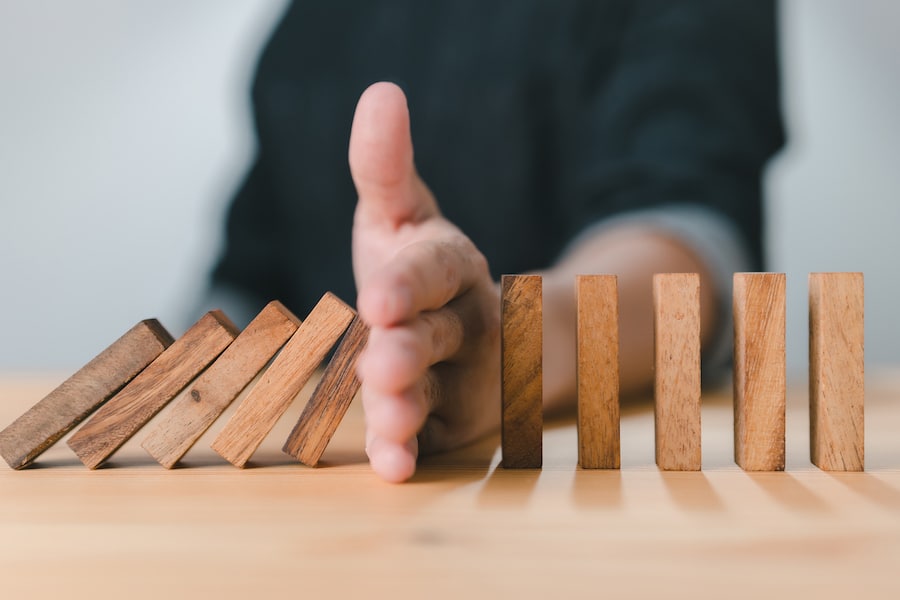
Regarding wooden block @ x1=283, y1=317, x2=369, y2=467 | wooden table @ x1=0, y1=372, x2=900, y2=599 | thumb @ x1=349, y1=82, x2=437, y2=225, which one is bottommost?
wooden table @ x1=0, y1=372, x2=900, y2=599

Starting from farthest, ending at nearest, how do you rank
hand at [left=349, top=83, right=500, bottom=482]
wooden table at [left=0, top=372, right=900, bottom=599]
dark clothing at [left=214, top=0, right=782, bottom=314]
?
1. dark clothing at [left=214, top=0, right=782, bottom=314]
2. hand at [left=349, top=83, right=500, bottom=482]
3. wooden table at [left=0, top=372, right=900, bottom=599]

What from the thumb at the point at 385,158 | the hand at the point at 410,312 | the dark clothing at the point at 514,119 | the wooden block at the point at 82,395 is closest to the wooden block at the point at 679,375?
the hand at the point at 410,312

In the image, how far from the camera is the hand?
0.54m

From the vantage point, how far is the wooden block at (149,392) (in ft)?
2.05

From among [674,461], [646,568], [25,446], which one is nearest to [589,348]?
[674,461]

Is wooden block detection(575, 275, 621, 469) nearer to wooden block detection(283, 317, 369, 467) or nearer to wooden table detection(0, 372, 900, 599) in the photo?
wooden table detection(0, 372, 900, 599)

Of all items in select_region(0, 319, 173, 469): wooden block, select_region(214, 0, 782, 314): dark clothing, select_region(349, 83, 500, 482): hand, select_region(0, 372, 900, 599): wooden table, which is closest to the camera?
select_region(0, 372, 900, 599): wooden table

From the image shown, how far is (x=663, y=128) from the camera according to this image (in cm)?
147

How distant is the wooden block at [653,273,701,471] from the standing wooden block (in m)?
0.10

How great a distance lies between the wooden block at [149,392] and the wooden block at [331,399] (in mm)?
91

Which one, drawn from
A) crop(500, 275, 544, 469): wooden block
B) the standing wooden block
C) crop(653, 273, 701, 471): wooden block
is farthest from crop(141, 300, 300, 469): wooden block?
the standing wooden block

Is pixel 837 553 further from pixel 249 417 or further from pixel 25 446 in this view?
pixel 25 446

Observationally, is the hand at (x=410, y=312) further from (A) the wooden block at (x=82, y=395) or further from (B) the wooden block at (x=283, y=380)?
(A) the wooden block at (x=82, y=395)

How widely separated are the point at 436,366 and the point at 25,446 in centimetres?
35
